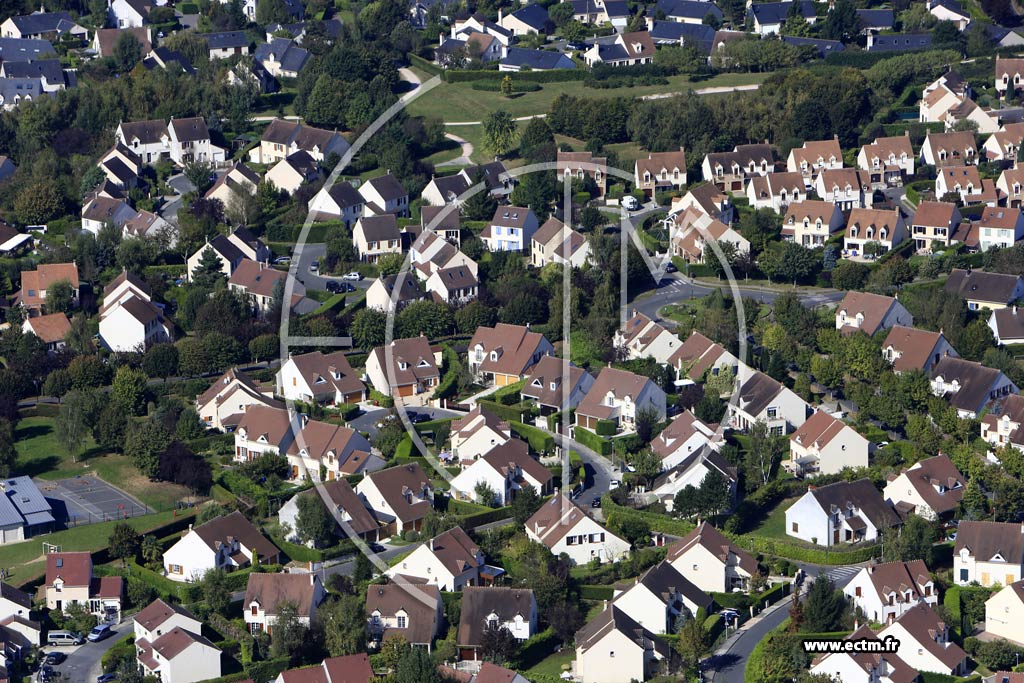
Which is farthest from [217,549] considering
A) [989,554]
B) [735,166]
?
[735,166]

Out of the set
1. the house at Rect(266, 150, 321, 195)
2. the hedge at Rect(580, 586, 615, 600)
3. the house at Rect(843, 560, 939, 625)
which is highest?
the house at Rect(843, 560, 939, 625)

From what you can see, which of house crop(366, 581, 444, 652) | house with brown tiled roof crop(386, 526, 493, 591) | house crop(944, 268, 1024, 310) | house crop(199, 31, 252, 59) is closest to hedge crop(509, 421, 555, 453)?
house with brown tiled roof crop(386, 526, 493, 591)

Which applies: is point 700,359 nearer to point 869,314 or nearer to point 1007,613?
point 869,314

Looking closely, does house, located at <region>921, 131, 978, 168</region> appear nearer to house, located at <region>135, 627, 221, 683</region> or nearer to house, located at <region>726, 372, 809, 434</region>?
house, located at <region>726, 372, 809, 434</region>

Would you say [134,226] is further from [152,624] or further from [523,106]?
[152,624]

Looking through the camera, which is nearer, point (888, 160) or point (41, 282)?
point (41, 282)

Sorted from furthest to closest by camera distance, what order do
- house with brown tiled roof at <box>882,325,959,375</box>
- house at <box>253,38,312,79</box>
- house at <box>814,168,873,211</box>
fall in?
house at <box>253,38,312,79</box> → house at <box>814,168,873,211</box> → house with brown tiled roof at <box>882,325,959,375</box>
